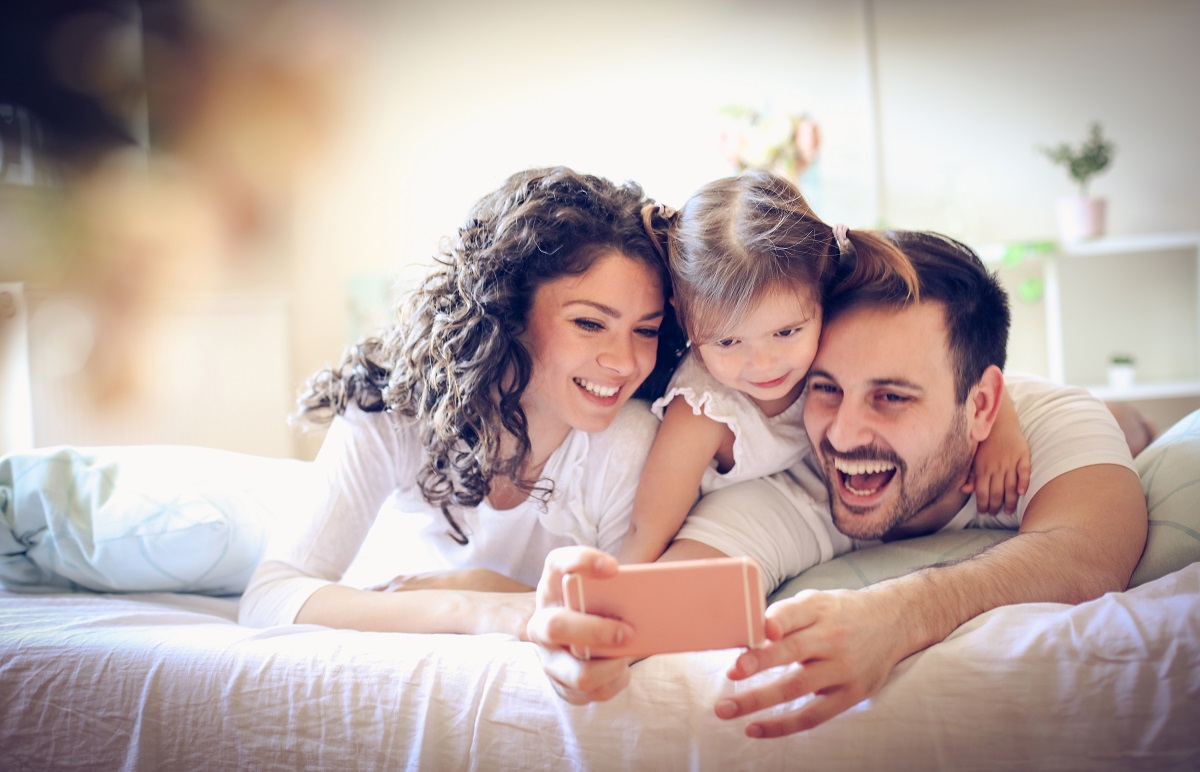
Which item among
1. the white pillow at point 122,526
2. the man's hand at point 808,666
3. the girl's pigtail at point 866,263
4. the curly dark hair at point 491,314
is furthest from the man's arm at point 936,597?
the white pillow at point 122,526

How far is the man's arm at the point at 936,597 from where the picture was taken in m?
0.90

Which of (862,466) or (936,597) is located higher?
(862,466)

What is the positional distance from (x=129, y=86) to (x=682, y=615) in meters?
3.66

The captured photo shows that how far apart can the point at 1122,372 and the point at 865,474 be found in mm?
2521

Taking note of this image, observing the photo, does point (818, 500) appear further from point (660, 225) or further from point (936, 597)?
point (660, 225)

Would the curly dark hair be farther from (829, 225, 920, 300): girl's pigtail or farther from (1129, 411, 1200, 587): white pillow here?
(1129, 411, 1200, 587): white pillow

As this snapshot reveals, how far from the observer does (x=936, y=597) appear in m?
1.03

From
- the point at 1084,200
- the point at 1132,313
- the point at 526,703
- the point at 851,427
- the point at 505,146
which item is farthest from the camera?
the point at 505,146

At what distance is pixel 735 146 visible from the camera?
3.42 metres

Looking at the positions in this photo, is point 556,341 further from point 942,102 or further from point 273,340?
point 942,102

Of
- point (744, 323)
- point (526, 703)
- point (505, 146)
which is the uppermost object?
point (505, 146)

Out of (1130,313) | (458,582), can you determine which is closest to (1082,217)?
(1130,313)

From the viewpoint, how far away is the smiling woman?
4.51 ft

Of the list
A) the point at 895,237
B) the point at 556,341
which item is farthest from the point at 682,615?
the point at 895,237
